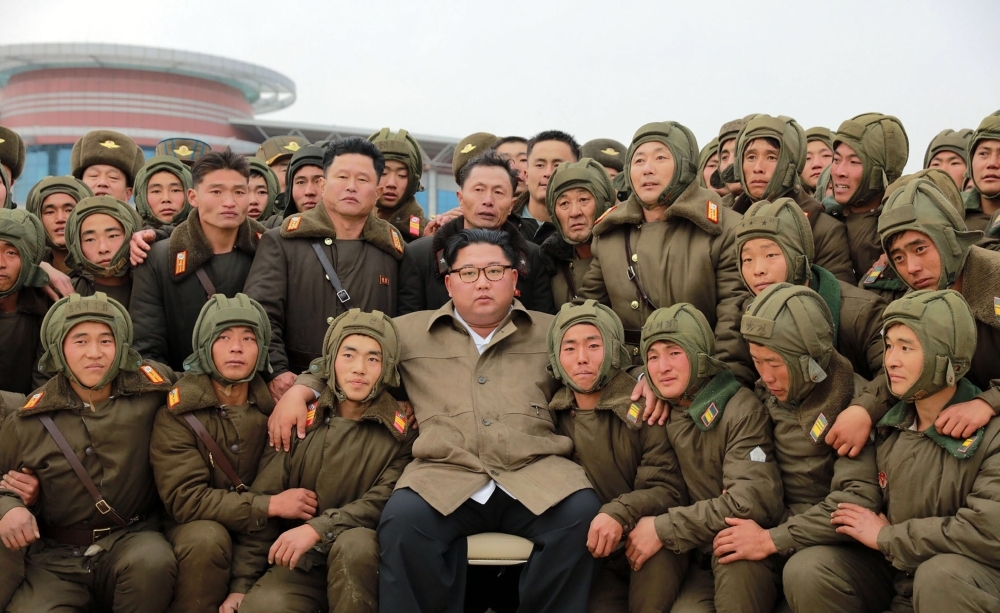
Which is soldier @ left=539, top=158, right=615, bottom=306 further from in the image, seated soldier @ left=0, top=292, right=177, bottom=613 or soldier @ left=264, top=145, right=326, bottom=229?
seated soldier @ left=0, top=292, right=177, bottom=613

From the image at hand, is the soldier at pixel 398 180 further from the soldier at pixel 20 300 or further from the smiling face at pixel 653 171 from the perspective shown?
the soldier at pixel 20 300

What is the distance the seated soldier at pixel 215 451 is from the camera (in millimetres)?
4613

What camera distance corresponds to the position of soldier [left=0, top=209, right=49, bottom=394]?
5395 millimetres

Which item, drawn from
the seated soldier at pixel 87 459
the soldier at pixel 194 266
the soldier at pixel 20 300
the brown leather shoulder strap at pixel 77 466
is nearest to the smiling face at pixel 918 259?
the soldier at pixel 194 266

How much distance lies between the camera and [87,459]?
4.77m

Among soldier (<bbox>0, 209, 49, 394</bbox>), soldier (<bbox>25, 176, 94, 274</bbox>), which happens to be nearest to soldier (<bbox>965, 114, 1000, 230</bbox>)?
soldier (<bbox>0, 209, 49, 394</bbox>)

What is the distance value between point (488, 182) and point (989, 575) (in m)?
3.63

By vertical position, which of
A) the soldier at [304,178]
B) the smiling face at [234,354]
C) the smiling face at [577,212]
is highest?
the soldier at [304,178]

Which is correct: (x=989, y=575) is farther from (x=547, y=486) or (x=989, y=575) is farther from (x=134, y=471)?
(x=134, y=471)

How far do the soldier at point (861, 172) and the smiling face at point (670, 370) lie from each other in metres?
1.76

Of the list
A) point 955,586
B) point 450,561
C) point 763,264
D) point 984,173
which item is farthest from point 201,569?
point 984,173

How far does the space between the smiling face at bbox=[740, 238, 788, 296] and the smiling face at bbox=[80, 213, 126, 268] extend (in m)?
3.80

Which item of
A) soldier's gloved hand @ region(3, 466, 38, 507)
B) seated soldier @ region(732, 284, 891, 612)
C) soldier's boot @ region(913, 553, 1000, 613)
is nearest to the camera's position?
soldier's boot @ region(913, 553, 1000, 613)

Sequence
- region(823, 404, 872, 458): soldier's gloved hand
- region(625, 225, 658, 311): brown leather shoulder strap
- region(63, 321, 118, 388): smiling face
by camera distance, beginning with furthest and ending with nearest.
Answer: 1. region(625, 225, 658, 311): brown leather shoulder strap
2. region(63, 321, 118, 388): smiling face
3. region(823, 404, 872, 458): soldier's gloved hand
